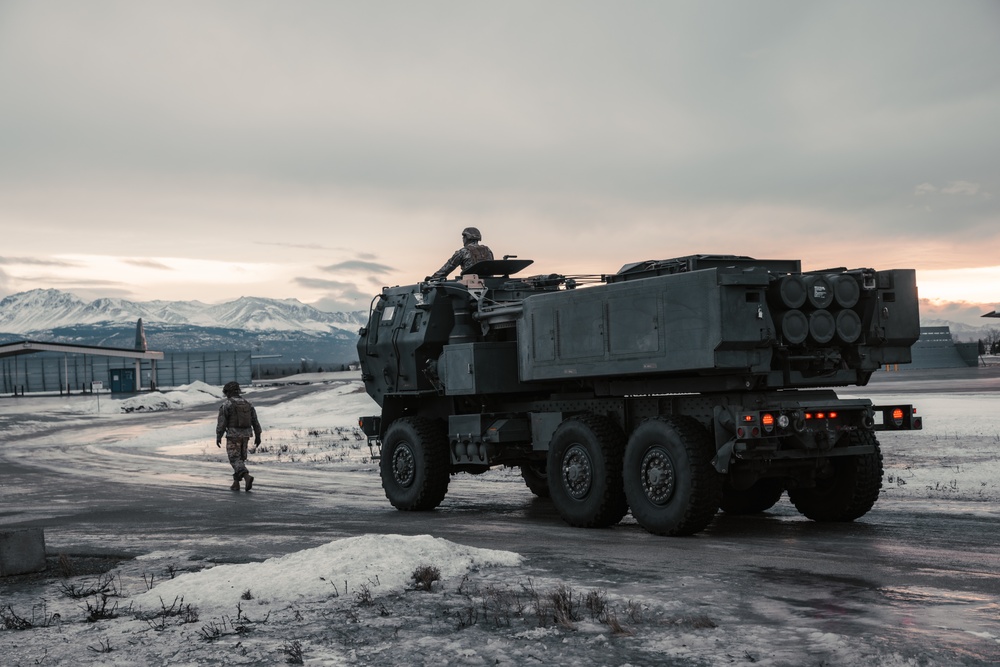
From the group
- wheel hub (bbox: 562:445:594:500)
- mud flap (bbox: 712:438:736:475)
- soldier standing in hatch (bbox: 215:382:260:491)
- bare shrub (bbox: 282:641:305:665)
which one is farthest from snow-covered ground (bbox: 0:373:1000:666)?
soldier standing in hatch (bbox: 215:382:260:491)

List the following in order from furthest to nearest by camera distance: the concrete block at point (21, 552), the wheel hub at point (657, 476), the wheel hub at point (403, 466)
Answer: the wheel hub at point (403, 466)
the wheel hub at point (657, 476)
the concrete block at point (21, 552)

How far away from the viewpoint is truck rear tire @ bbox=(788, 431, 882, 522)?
37.3 ft

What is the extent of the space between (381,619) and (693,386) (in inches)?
197

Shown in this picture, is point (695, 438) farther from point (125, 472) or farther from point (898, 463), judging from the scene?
point (125, 472)

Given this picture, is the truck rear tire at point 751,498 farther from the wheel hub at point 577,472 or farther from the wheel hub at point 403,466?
the wheel hub at point 403,466

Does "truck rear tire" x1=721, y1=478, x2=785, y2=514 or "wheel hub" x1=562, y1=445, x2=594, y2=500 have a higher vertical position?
"wheel hub" x1=562, y1=445, x2=594, y2=500

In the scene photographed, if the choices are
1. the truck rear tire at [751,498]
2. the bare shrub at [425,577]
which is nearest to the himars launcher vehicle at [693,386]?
the truck rear tire at [751,498]

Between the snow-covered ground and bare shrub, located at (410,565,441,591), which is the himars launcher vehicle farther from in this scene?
bare shrub, located at (410,565,441,591)

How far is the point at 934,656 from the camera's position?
5777 mm

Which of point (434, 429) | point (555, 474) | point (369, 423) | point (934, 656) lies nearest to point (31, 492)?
point (369, 423)

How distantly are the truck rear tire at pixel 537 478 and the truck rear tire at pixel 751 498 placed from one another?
10.0ft

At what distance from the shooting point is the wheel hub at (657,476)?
10.8 meters

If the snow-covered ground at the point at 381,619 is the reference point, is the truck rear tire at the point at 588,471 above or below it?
above

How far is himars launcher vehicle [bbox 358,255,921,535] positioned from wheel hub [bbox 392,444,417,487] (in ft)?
2.84
